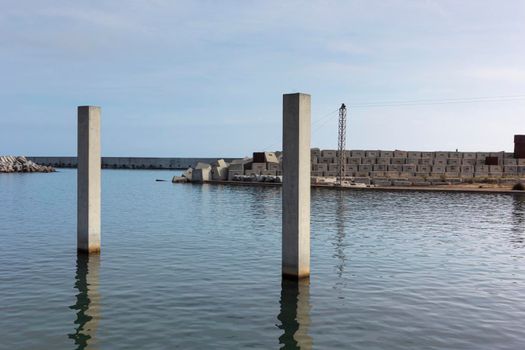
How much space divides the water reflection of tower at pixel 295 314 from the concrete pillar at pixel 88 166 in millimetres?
7013

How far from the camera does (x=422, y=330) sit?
36.2 ft

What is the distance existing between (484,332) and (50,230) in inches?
828

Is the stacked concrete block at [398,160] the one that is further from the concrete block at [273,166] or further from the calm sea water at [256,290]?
the calm sea water at [256,290]

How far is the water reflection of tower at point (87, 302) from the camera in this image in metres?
10.4

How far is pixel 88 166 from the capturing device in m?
17.5

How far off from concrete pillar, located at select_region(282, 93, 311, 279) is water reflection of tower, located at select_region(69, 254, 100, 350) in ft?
16.3

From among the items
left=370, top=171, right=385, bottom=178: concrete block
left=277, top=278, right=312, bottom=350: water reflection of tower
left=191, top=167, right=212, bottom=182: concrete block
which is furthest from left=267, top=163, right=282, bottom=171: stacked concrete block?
left=277, top=278, right=312, bottom=350: water reflection of tower

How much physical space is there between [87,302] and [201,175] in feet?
236

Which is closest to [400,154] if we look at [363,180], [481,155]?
[363,180]

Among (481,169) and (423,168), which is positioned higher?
(423,168)

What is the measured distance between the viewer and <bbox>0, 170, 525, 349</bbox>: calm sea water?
10562mm

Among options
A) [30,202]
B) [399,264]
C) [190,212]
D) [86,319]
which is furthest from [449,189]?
[86,319]

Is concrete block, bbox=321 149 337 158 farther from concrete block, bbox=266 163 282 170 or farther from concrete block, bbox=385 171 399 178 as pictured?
concrete block, bbox=385 171 399 178

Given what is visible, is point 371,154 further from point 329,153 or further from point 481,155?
point 481,155
